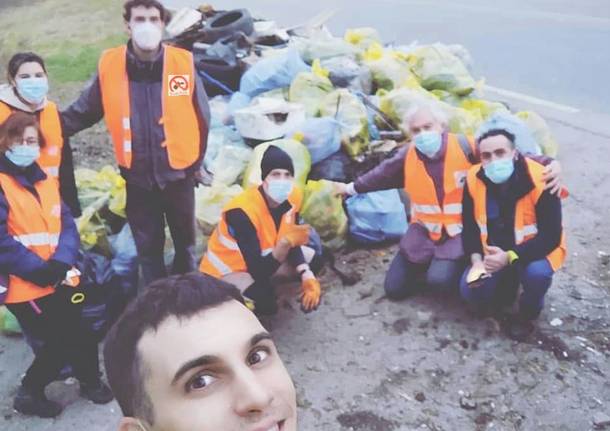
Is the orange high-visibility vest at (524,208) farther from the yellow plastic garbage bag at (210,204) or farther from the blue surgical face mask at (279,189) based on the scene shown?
the yellow plastic garbage bag at (210,204)

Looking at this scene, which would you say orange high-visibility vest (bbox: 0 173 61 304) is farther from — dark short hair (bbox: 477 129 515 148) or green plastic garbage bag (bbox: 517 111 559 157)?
green plastic garbage bag (bbox: 517 111 559 157)

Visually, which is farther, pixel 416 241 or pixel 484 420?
pixel 416 241

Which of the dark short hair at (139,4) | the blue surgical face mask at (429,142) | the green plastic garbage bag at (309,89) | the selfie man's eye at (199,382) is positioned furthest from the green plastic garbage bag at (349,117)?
the selfie man's eye at (199,382)

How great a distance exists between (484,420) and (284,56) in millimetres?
3799

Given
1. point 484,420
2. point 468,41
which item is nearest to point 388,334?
point 484,420

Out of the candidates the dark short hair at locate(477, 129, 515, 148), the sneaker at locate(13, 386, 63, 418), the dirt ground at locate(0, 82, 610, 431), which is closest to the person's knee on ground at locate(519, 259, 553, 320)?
the dirt ground at locate(0, 82, 610, 431)

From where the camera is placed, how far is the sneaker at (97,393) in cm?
392

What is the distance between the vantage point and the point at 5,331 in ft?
14.9

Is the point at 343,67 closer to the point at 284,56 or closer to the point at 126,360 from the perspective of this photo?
the point at 284,56

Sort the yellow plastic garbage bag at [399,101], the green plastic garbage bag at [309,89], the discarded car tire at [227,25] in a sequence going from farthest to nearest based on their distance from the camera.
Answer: the discarded car tire at [227,25] < the green plastic garbage bag at [309,89] < the yellow plastic garbage bag at [399,101]

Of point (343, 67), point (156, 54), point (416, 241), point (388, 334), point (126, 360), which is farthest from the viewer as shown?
point (343, 67)

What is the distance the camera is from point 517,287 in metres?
4.41

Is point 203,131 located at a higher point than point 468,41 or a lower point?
higher

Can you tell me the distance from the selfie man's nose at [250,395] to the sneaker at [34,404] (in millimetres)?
2571
